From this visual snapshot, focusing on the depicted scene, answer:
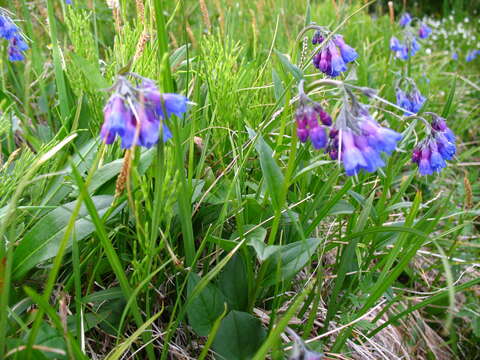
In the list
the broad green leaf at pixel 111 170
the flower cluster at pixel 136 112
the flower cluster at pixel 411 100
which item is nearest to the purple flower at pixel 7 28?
the broad green leaf at pixel 111 170

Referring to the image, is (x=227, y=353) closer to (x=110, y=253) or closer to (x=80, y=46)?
(x=110, y=253)

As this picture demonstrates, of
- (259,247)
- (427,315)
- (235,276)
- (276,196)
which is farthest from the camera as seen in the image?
(427,315)

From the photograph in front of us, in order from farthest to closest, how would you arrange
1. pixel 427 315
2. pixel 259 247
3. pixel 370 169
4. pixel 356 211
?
pixel 427 315 < pixel 356 211 < pixel 259 247 < pixel 370 169

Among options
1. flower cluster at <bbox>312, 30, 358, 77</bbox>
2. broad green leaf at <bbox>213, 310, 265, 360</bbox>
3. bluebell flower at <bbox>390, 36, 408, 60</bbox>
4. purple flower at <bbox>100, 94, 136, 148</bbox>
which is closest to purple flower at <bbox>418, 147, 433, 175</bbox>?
flower cluster at <bbox>312, 30, 358, 77</bbox>

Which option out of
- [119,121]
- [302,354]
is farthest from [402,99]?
[119,121]

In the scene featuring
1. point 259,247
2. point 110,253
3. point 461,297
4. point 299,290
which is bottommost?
point 461,297

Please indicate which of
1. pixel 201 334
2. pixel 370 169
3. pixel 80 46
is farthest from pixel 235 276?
pixel 80 46

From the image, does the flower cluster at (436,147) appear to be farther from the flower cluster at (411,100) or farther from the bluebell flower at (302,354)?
the flower cluster at (411,100)
